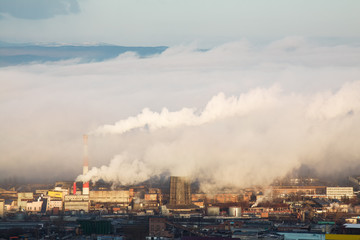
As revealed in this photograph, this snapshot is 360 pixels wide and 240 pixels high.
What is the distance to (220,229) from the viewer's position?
29750mm

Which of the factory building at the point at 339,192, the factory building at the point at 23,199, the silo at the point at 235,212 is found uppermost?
the factory building at the point at 339,192

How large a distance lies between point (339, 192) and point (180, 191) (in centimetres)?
1005

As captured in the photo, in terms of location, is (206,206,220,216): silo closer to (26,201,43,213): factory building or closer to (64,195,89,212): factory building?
(64,195,89,212): factory building

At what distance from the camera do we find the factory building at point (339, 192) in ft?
147

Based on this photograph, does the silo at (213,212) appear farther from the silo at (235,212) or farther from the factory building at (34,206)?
the factory building at (34,206)

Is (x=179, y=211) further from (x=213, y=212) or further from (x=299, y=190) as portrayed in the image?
(x=299, y=190)

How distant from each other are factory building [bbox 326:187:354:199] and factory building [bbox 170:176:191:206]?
8.89 meters

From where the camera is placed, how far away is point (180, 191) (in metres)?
41.1

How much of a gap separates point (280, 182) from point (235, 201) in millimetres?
6160

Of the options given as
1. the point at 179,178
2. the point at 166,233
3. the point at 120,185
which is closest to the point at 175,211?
the point at 179,178

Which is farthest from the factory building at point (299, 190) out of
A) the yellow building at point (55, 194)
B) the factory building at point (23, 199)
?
the factory building at point (23, 199)

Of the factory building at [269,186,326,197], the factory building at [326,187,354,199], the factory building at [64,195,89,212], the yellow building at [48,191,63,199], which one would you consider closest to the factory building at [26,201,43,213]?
the factory building at [64,195,89,212]

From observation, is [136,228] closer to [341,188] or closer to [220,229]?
[220,229]

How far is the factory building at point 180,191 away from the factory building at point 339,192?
8.89 metres
